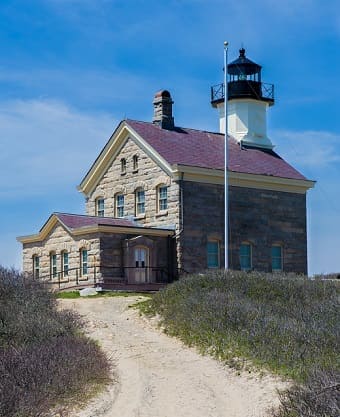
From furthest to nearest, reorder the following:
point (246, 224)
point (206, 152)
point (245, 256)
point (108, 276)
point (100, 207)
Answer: point (100, 207) < point (206, 152) < point (245, 256) < point (246, 224) < point (108, 276)

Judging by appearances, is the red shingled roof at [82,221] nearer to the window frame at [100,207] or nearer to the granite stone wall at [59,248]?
the granite stone wall at [59,248]

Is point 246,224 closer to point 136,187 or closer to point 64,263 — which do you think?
point 136,187

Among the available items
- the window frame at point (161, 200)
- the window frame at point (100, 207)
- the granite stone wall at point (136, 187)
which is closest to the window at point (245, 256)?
the granite stone wall at point (136, 187)

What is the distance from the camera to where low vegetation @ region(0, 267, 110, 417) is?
1427 centimetres

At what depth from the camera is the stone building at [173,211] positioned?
103ft

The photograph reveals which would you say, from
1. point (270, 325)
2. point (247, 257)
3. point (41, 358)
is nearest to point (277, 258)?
point (247, 257)

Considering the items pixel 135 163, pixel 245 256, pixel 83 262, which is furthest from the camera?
pixel 135 163

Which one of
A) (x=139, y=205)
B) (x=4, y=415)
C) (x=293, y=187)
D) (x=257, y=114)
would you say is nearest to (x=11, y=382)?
(x=4, y=415)

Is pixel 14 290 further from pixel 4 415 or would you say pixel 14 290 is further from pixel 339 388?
pixel 339 388

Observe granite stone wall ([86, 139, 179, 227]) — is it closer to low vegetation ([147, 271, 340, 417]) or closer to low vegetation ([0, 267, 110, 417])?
low vegetation ([147, 271, 340, 417])

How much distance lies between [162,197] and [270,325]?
581 inches

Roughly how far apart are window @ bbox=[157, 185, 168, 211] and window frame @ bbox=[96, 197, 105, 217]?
12.3 ft

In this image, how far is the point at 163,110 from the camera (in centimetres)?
3575

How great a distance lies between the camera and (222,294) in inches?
884
